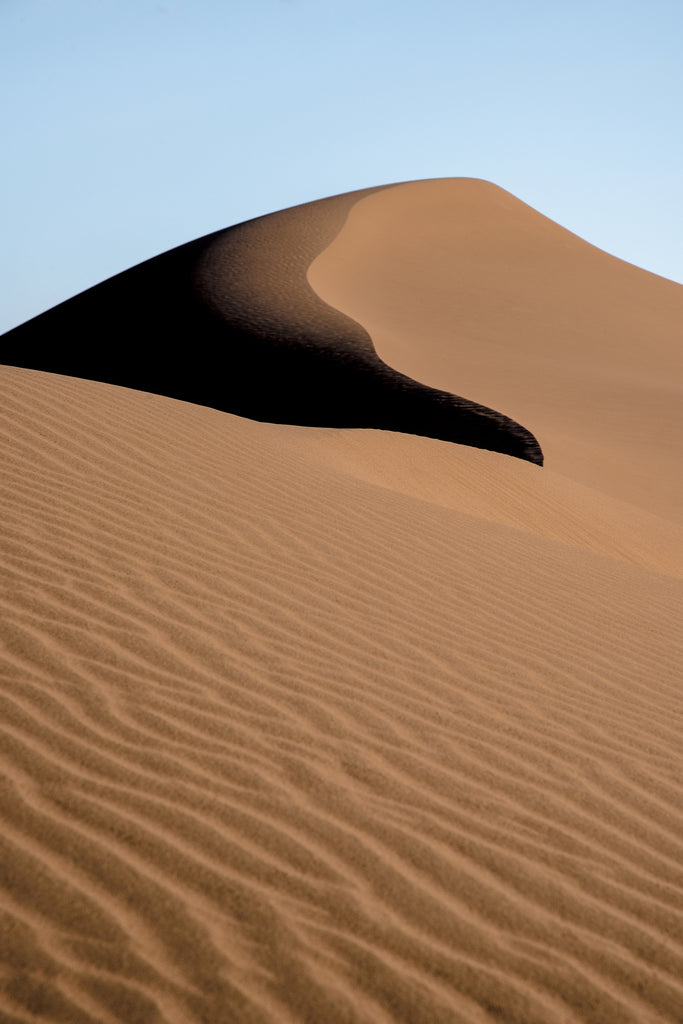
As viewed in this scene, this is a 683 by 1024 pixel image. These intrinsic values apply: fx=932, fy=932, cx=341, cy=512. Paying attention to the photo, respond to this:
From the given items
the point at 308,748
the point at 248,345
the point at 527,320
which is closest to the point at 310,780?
the point at 308,748

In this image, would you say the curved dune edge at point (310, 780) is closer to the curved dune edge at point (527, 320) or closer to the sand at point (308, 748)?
the sand at point (308, 748)

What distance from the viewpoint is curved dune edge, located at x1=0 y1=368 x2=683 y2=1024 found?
89.4 inches

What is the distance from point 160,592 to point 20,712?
127 cm

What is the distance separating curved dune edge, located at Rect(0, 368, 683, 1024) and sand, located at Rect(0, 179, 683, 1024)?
11 millimetres

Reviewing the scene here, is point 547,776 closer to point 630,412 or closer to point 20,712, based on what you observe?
point 20,712

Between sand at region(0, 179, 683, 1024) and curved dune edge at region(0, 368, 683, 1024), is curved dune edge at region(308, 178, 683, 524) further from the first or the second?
curved dune edge at region(0, 368, 683, 1024)

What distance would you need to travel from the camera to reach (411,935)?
242cm

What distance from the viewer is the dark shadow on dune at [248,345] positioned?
49.4ft

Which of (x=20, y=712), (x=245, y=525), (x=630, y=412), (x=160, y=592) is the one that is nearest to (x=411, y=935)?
(x=20, y=712)

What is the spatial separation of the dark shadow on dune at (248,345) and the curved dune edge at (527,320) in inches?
59.3

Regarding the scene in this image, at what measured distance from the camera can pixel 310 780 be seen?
3.03 m

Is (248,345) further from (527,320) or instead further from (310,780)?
(310,780)

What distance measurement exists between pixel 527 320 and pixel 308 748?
27.9 m

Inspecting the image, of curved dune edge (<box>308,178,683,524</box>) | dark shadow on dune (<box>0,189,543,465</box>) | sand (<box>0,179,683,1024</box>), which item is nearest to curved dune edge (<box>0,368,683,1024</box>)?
sand (<box>0,179,683,1024</box>)
